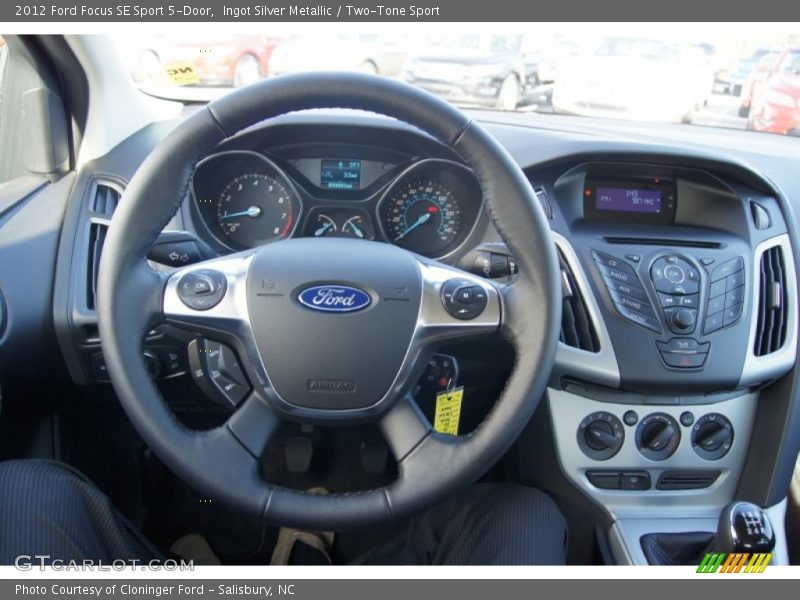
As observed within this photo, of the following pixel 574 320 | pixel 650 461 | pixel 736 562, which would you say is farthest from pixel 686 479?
pixel 574 320

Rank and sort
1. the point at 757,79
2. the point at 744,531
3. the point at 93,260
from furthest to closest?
1. the point at 757,79
2. the point at 93,260
3. the point at 744,531

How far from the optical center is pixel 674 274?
1.75m

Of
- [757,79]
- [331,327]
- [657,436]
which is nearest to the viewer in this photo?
[331,327]

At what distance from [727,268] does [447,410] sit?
845mm

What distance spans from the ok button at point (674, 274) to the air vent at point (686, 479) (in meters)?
0.49

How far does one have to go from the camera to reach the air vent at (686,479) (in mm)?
1792

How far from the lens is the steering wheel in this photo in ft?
3.76

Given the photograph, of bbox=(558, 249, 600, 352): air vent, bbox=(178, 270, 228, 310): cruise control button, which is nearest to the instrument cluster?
bbox=(558, 249, 600, 352): air vent

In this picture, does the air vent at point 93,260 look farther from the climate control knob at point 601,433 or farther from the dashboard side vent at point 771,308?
A: the dashboard side vent at point 771,308

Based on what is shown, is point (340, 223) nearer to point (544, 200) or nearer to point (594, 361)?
point (544, 200)

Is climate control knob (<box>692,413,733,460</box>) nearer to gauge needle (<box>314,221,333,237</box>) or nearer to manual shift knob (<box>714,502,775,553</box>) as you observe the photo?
manual shift knob (<box>714,502,775,553</box>)

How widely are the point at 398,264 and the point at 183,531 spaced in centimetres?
127

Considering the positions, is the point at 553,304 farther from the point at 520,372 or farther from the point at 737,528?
the point at 737,528

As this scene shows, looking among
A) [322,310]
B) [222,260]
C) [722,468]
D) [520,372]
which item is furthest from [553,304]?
[722,468]
